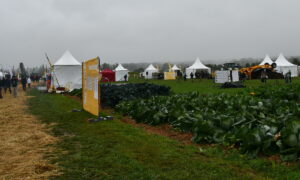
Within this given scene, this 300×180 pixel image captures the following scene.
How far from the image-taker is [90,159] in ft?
20.6

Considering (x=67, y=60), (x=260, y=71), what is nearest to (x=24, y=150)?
(x=67, y=60)

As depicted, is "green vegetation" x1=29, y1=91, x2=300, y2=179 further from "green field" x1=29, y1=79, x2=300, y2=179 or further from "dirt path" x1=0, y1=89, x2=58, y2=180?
"dirt path" x1=0, y1=89, x2=58, y2=180

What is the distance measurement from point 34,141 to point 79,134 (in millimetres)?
1314

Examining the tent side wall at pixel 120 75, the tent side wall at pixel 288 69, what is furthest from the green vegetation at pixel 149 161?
the tent side wall at pixel 120 75

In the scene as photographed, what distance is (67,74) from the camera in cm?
3189

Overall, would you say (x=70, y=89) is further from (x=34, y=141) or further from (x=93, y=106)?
(x=34, y=141)

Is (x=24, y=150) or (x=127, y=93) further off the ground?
(x=127, y=93)

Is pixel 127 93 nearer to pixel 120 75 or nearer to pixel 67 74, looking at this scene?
pixel 67 74

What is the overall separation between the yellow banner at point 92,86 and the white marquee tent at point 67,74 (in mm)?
16827

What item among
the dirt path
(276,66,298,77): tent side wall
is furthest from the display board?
(276,66,298,77): tent side wall

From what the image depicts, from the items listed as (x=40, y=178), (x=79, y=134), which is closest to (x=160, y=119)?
(x=79, y=134)

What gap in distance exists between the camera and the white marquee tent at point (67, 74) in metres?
31.5

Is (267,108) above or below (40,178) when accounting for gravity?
above

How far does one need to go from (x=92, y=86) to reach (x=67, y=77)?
19.4 meters
